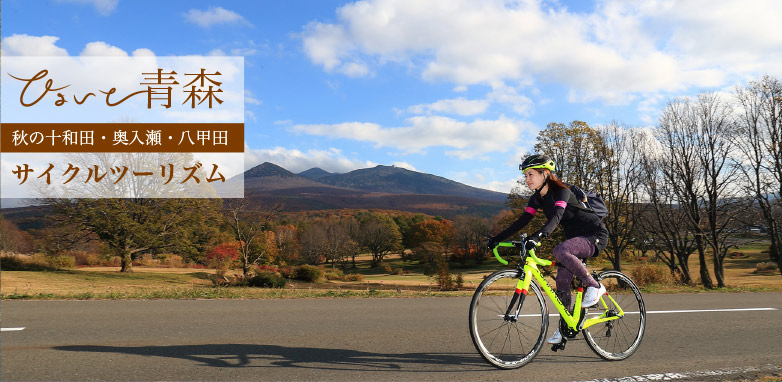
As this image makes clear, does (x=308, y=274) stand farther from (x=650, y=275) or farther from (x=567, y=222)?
(x=567, y=222)

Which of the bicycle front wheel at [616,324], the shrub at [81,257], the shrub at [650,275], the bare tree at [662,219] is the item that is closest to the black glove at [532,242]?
the bicycle front wheel at [616,324]

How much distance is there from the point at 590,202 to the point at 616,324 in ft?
4.92

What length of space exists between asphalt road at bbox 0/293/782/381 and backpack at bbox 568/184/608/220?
5.52ft

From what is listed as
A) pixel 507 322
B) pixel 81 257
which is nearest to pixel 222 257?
pixel 81 257

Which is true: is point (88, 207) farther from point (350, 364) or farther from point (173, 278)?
point (350, 364)

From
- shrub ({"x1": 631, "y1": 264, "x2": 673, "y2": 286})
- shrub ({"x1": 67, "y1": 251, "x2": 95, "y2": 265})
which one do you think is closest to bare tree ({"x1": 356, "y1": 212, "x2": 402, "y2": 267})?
shrub ({"x1": 67, "y1": 251, "x2": 95, "y2": 265})

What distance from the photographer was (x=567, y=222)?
534cm

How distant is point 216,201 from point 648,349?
121ft

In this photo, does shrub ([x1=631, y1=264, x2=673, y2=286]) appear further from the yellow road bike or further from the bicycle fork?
the bicycle fork

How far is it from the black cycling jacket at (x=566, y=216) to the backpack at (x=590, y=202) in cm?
6

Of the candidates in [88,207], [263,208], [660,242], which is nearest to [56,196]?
[88,207]

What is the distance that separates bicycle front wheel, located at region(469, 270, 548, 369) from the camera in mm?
4746

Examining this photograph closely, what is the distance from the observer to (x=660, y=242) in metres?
36.8

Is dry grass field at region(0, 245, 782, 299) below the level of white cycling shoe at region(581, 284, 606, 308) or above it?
below
